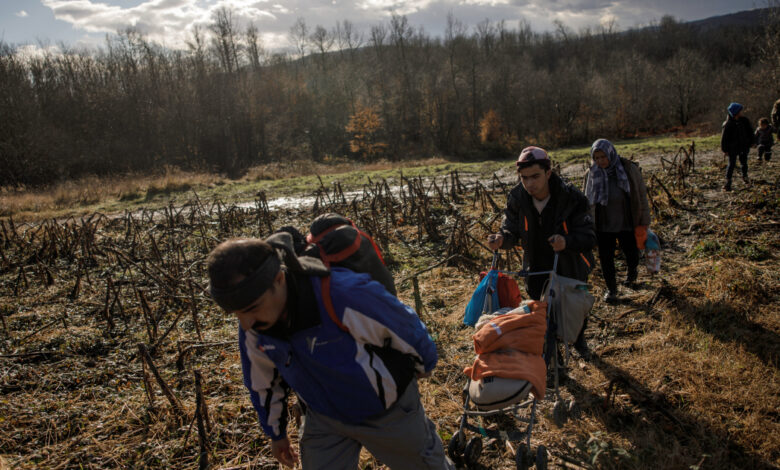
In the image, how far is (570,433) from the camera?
3.10 metres

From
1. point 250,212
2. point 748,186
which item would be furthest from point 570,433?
point 250,212

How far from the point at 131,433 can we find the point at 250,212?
348 inches

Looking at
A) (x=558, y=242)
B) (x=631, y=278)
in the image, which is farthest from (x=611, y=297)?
(x=558, y=242)

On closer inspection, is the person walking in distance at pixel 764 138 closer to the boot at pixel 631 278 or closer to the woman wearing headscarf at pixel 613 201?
the boot at pixel 631 278

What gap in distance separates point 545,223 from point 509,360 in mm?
1261

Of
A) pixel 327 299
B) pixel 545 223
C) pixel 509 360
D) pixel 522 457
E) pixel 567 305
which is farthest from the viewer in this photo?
pixel 545 223

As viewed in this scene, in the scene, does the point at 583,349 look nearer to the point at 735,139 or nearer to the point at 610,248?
the point at 610,248

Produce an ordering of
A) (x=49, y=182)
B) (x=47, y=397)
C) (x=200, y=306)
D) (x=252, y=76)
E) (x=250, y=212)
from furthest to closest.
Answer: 1. (x=252, y=76)
2. (x=49, y=182)
3. (x=250, y=212)
4. (x=200, y=306)
5. (x=47, y=397)

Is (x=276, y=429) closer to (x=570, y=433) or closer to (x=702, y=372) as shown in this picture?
(x=570, y=433)

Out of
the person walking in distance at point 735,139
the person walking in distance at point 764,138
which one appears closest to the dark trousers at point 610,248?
the person walking in distance at point 735,139

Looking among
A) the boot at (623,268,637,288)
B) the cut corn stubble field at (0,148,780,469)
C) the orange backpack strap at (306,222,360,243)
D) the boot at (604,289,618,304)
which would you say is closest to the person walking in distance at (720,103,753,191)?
the cut corn stubble field at (0,148,780,469)

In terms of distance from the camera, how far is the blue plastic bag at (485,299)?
9.89 ft

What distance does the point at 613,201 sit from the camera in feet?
15.4

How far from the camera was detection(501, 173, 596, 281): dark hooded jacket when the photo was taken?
10.2 ft
